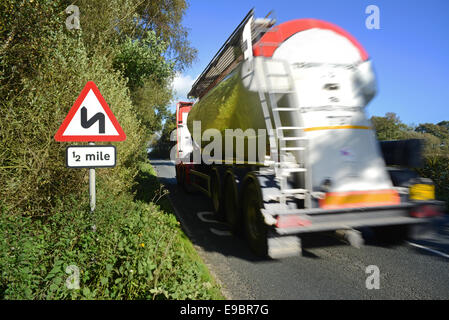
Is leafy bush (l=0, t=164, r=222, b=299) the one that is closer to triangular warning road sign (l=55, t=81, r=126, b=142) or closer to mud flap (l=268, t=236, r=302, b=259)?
Result: mud flap (l=268, t=236, r=302, b=259)

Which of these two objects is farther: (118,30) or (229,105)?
(118,30)

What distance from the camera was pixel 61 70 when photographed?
16.3ft

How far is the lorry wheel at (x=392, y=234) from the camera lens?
4.53m

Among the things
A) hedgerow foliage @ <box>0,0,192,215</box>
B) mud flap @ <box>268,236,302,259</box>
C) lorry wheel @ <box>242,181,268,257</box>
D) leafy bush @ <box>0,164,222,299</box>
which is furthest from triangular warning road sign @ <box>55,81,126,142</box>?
mud flap @ <box>268,236,302,259</box>

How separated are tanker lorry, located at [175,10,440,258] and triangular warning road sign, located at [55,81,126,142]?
221cm

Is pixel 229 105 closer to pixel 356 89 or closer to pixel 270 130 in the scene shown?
pixel 270 130

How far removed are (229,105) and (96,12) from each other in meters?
5.28

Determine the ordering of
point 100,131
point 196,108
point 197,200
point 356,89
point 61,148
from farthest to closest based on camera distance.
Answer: point 197,200 < point 196,108 < point 61,148 < point 356,89 < point 100,131

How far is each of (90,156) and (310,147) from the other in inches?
118

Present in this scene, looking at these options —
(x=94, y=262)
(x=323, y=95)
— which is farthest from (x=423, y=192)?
(x=94, y=262)

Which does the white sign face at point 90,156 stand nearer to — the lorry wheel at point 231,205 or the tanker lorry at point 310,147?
the tanker lorry at point 310,147

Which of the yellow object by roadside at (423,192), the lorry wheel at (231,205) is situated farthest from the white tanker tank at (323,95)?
the lorry wheel at (231,205)

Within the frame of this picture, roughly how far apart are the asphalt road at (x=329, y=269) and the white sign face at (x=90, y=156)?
2079 mm

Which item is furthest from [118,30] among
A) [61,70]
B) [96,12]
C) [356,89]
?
[356,89]
